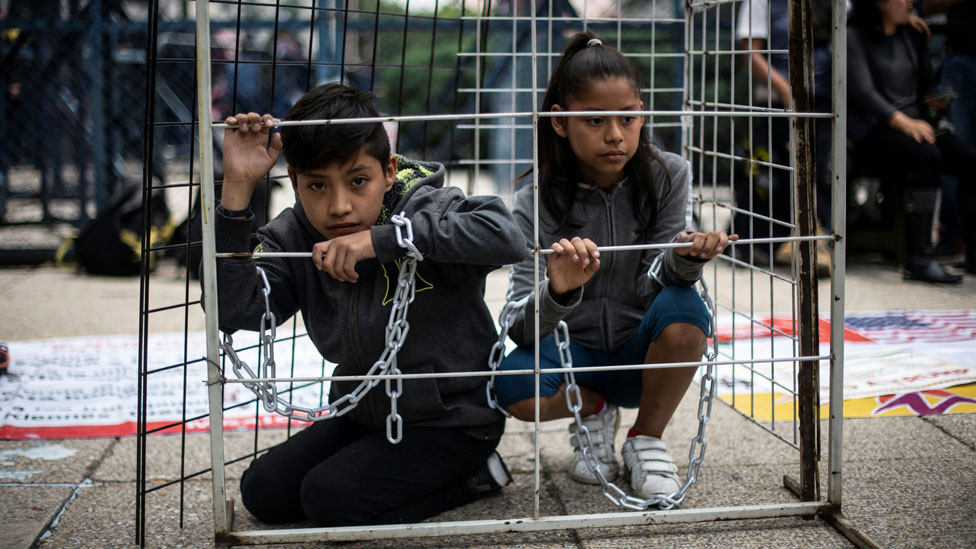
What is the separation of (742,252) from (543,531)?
3.23 meters

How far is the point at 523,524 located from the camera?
72.6 inches

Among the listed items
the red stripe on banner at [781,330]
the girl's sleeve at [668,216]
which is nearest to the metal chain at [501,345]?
the girl's sleeve at [668,216]

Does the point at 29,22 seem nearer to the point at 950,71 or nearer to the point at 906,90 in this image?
the point at 906,90

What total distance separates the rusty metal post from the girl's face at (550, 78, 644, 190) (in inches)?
13.5

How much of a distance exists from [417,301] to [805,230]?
2.65 feet

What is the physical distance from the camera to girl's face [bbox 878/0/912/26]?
4430 mm

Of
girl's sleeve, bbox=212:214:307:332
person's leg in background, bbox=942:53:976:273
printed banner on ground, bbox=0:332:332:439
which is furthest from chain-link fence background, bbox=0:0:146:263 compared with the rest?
person's leg in background, bbox=942:53:976:273

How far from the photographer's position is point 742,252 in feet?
15.9

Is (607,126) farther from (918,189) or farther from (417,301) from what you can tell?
(918,189)

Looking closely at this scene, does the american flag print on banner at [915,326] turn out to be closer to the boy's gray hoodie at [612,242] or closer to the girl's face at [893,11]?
the boy's gray hoodie at [612,242]

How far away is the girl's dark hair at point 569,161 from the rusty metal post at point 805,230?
354mm

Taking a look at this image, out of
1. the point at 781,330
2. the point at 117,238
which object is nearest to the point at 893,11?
the point at 781,330

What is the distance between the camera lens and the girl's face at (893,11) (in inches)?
174

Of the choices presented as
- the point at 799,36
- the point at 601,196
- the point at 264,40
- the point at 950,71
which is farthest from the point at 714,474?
the point at 264,40
